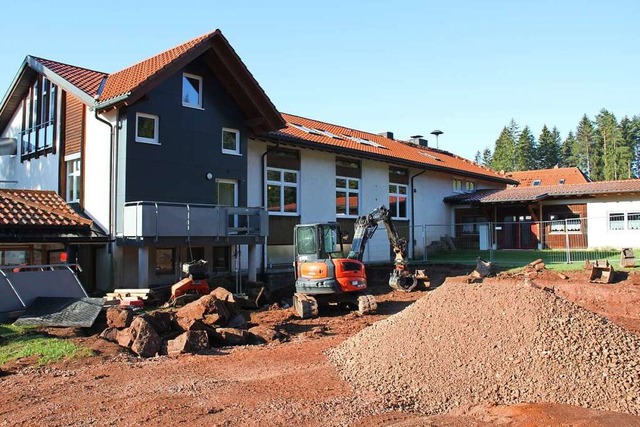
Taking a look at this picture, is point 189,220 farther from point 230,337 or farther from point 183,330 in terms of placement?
point 230,337

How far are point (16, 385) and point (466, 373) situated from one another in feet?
20.5

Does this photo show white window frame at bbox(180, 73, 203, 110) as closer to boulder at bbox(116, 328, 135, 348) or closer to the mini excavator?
the mini excavator

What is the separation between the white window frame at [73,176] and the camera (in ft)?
60.4

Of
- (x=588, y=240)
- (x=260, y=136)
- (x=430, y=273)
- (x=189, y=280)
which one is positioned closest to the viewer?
(x=189, y=280)

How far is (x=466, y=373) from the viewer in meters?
7.58

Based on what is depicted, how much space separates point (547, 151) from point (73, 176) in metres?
96.6

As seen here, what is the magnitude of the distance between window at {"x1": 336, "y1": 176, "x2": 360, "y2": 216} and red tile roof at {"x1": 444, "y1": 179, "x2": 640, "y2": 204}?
8325mm

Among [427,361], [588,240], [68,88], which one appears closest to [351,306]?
[427,361]

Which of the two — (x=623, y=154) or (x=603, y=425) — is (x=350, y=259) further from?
(x=623, y=154)

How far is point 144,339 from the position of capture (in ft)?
33.0

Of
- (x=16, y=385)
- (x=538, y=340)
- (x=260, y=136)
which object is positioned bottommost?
(x=16, y=385)

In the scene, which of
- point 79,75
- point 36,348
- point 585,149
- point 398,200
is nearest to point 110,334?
point 36,348

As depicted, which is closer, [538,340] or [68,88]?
[538,340]

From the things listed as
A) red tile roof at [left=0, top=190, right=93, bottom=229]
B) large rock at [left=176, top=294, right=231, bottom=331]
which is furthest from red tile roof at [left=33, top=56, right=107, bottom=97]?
large rock at [left=176, top=294, right=231, bottom=331]
